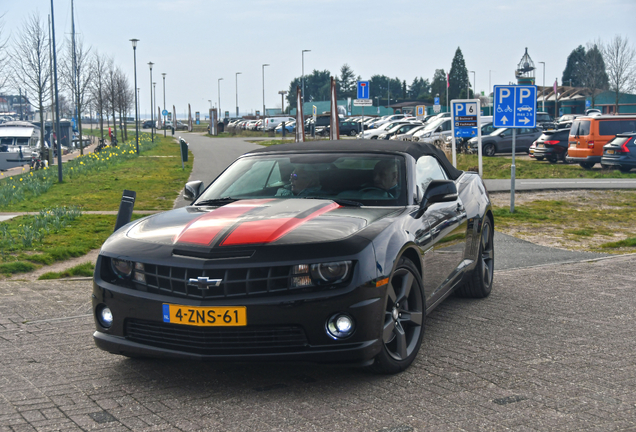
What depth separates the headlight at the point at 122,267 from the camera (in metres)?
4.09

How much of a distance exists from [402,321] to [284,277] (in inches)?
39.3

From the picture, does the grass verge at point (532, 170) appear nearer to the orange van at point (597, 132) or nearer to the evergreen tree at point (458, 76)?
the orange van at point (597, 132)

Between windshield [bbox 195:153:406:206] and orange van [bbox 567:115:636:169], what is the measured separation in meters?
22.4

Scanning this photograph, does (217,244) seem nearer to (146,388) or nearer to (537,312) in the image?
(146,388)

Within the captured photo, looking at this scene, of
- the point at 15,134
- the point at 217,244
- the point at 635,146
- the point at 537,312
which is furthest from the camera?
the point at 15,134

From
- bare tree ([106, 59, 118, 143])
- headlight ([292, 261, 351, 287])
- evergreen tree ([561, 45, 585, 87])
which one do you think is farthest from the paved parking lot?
evergreen tree ([561, 45, 585, 87])

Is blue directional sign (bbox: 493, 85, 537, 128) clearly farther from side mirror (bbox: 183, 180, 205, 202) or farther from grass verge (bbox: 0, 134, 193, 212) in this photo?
side mirror (bbox: 183, 180, 205, 202)

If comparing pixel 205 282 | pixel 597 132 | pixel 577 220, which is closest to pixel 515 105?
pixel 577 220

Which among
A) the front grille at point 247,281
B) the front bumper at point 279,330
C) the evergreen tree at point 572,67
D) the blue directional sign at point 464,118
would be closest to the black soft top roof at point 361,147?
the front bumper at point 279,330

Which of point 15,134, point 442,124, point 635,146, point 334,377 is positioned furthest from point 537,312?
point 15,134

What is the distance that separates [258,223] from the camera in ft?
13.5

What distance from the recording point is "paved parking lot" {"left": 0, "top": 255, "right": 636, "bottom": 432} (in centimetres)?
353

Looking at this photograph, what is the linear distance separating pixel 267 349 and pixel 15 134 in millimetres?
37822

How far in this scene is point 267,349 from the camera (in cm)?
384
